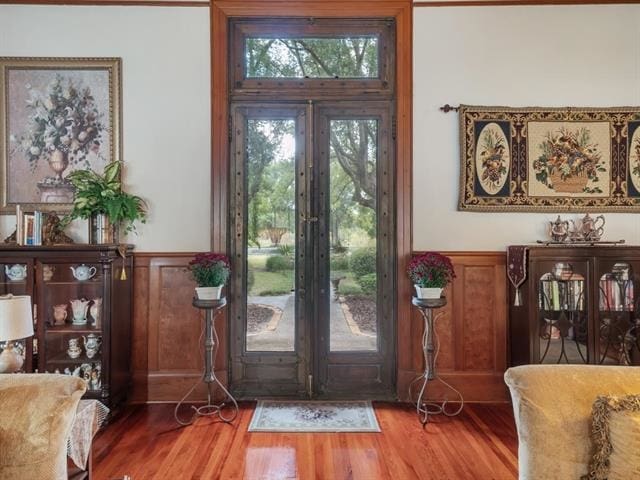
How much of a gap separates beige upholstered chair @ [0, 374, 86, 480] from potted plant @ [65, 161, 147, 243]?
1721 mm

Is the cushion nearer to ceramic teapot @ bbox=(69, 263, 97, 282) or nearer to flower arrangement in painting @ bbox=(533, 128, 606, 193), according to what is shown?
flower arrangement in painting @ bbox=(533, 128, 606, 193)

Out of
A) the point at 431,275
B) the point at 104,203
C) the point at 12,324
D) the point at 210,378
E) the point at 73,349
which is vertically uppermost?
the point at 104,203

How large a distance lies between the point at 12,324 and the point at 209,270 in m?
1.20

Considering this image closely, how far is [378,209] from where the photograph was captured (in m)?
3.37

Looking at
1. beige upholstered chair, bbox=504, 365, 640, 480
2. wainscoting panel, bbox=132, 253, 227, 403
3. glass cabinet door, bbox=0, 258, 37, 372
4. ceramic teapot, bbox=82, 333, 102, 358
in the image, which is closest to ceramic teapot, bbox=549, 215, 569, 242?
beige upholstered chair, bbox=504, 365, 640, 480

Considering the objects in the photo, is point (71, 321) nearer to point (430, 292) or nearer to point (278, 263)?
point (278, 263)

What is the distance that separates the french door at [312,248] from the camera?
3.34m

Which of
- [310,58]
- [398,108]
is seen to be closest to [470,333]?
[398,108]

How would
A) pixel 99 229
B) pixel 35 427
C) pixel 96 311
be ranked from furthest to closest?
pixel 99 229, pixel 96 311, pixel 35 427

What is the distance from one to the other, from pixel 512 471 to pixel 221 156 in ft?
9.65

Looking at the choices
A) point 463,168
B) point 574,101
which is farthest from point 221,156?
point 574,101

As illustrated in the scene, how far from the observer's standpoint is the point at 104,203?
3074 millimetres

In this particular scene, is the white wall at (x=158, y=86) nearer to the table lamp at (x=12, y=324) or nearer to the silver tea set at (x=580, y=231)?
the table lamp at (x=12, y=324)

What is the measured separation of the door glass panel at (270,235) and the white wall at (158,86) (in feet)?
1.26
